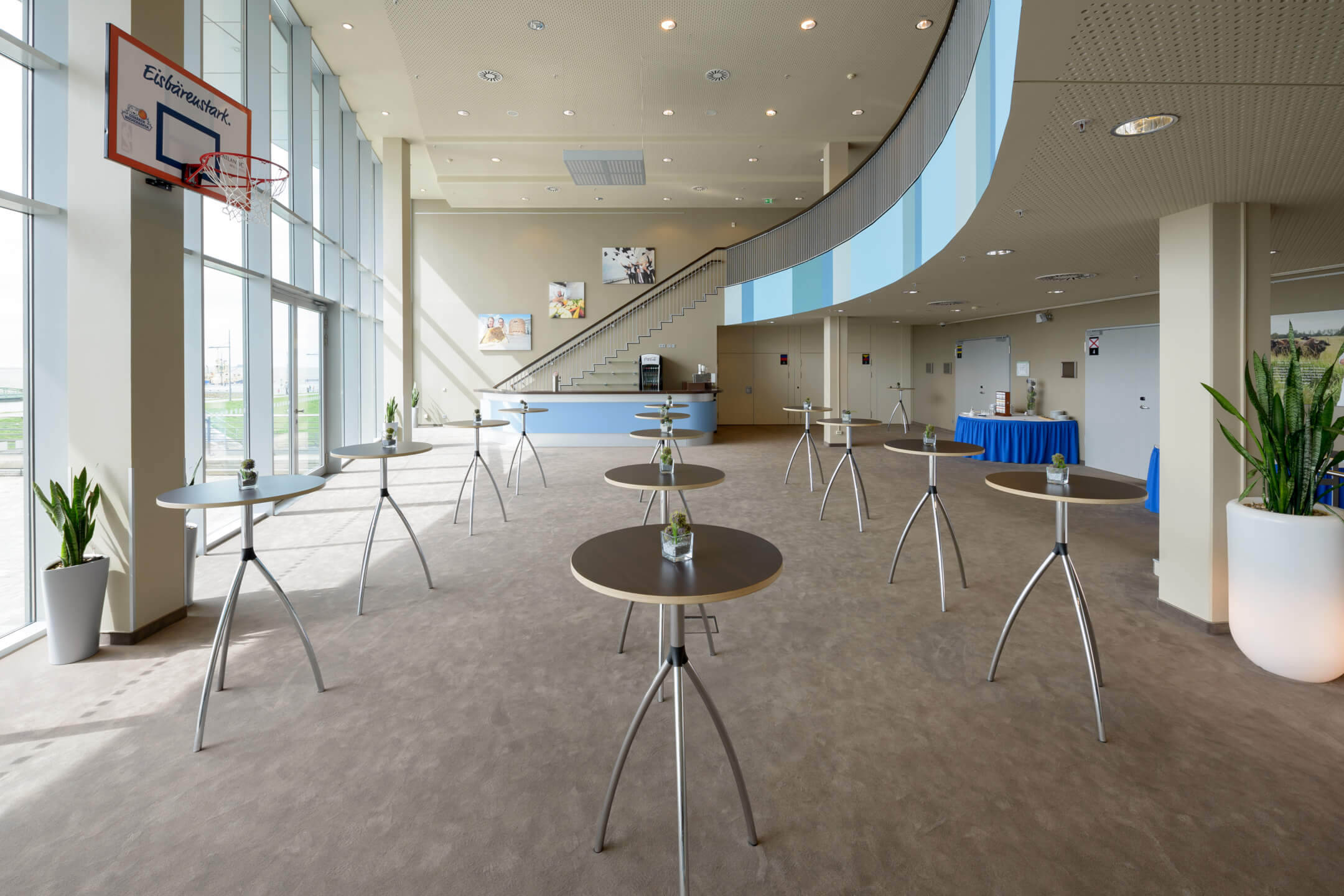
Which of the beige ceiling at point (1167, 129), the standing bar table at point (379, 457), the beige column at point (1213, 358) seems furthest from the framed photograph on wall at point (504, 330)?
the beige column at point (1213, 358)

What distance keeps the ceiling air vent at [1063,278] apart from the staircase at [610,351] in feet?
26.3

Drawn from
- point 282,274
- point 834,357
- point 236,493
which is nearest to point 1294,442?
point 236,493

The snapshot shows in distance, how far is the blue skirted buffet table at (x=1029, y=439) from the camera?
8992 millimetres

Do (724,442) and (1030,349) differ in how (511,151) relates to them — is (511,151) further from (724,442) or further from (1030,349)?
(1030,349)

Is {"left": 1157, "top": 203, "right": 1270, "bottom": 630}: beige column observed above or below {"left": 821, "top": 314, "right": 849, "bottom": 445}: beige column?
below

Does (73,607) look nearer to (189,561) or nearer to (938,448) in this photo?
(189,561)

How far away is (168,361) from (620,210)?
40.3 ft

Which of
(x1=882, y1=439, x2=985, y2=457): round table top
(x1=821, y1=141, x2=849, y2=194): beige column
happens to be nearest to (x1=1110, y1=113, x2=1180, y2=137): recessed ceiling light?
(x1=882, y1=439, x2=985, y2=457): round table top

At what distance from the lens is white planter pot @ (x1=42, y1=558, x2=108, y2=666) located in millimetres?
2842

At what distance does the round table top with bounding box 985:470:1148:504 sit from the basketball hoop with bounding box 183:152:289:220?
469 centimetres

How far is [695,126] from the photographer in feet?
32.9

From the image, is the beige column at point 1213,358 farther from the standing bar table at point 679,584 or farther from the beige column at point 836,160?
the beige column at point 836,160

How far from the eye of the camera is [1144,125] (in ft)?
7.67

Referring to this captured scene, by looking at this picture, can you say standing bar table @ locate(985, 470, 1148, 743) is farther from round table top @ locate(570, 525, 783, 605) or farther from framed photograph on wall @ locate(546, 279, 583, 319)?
framed photograph on wall @ locate(546, 279, 583, 319)
